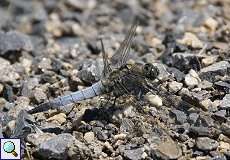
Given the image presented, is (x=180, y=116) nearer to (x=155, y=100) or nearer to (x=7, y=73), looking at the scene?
(x=155, y=100)

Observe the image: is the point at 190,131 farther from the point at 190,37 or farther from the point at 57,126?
the point at 190,37

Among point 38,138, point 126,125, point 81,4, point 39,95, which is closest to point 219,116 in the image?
Answer: point 126,125

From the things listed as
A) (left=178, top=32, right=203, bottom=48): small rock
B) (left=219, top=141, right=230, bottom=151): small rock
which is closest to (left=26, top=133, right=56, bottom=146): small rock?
(left=219, top=141, right=230, bottom=151): small rock

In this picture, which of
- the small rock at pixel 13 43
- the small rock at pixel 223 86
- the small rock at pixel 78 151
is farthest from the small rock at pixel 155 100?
the small rock at pixel 13 43

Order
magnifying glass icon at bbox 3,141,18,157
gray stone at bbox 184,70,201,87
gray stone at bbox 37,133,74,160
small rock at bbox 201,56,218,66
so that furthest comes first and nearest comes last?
small rock at bbox 201,56,218,66, gray stone at bbox 184,70,201,87, magnifying glass icon at bbox 3,141,18,157, gray stone at bbox 37,133,74,160

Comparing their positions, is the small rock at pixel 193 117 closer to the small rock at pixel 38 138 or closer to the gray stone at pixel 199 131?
the gray stone at pixel 199 131

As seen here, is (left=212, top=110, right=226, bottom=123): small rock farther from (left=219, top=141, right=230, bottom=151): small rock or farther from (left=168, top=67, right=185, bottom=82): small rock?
(left=168, top=67, right=185, bottom=82): small rock
